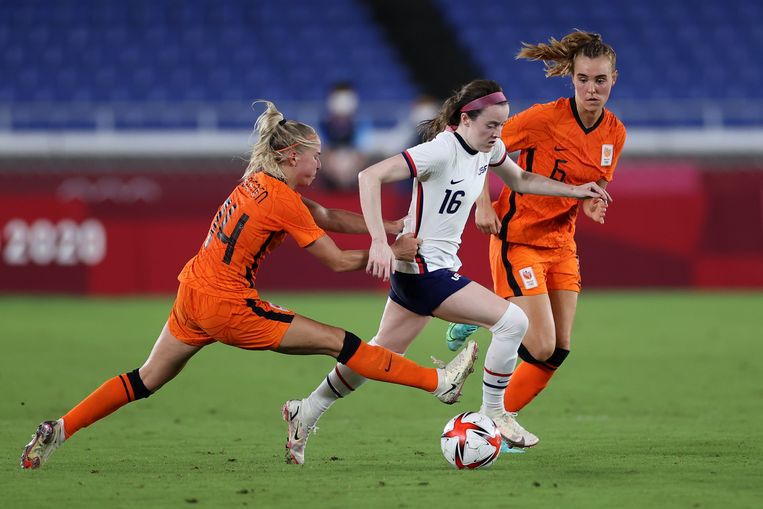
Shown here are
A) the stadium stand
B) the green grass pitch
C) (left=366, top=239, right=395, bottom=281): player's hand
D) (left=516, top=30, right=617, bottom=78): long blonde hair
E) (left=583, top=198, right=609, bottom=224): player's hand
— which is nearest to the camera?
the green grass pitch

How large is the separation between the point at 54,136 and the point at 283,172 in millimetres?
14590

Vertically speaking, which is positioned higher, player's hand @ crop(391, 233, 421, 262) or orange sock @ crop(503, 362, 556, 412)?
player's hand @ crop(391, 233, 421, 262)

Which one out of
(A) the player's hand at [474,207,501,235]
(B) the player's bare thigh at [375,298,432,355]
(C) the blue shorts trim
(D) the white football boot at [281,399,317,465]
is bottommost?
(D) the white football boot at [281,399,317,465]

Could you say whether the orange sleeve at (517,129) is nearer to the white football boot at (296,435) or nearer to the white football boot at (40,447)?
the white football boot at (296,435)

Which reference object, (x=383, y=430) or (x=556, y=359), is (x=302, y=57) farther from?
(x=556, y=359)

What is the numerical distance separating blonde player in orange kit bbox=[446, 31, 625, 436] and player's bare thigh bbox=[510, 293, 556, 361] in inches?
0.7

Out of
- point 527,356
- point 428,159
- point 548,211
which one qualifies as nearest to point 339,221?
point 428,159

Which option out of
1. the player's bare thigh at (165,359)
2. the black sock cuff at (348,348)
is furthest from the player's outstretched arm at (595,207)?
the player's bare thigh at (165,359)

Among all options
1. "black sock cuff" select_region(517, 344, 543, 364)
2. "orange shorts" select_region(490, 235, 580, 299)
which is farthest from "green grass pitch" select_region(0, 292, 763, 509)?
"orange shorts" select_region(490, 235, 580, 299)

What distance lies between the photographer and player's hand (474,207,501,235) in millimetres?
7172

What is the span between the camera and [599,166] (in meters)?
7.28

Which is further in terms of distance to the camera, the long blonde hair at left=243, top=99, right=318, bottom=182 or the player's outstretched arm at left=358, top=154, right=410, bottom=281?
the long blonde hair at left=243, top=99, right=318, bottom=182

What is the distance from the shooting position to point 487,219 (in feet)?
23.6

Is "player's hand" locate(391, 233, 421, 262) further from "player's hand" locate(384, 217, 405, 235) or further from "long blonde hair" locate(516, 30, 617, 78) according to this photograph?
"long blonde hair" locate(516, 30, 617, 78)
